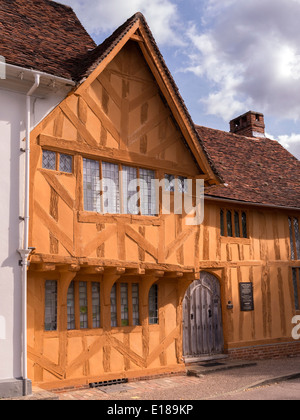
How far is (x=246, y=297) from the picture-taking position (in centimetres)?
1452

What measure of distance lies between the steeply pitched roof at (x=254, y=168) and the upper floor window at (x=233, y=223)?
0.59 meters

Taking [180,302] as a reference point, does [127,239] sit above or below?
→ above

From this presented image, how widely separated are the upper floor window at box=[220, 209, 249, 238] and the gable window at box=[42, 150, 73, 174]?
19.5ft

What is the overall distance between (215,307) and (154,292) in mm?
2873

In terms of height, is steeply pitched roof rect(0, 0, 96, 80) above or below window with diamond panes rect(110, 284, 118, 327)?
above

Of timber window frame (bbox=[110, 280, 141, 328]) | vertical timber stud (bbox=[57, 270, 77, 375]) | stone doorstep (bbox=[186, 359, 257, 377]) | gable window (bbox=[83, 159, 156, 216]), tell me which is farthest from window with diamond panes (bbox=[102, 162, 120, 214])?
stone doorstep (bbox=[186, 359, 257, 377])

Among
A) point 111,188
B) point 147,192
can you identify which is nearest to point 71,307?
point 111,188

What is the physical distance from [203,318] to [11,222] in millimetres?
6985

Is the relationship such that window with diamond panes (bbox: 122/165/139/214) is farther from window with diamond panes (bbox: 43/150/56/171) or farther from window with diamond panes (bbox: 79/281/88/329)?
window with diamond panes (bbox: 79/281/88/329)

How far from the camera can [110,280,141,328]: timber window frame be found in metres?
11.1

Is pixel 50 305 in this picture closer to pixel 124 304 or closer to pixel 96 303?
pixel 96 303

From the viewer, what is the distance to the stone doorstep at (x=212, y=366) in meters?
11.9

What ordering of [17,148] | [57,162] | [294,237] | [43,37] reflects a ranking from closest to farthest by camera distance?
[17,148] < [57,162] < [43,37] < [294,237]
